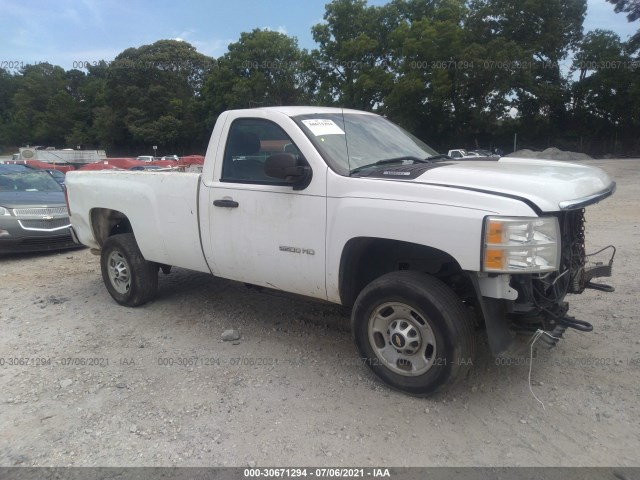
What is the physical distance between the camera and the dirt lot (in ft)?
9.81

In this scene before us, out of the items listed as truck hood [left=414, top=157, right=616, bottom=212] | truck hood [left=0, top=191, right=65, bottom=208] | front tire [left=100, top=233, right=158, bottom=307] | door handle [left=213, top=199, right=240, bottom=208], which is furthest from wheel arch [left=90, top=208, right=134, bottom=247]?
truck hood [left=414, top=157, right=616, bottom=212]

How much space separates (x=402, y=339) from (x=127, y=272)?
3.37 metres

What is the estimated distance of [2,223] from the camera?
817 centimetres

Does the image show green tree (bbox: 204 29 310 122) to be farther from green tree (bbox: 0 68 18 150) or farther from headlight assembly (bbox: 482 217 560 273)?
green tree (bbox: 0 68 18 150)

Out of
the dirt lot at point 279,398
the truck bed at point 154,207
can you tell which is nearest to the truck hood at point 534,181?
the dirt lot at point 279,398

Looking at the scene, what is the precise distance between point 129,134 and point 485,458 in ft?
211

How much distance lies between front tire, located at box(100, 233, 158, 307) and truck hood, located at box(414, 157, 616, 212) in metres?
3.34

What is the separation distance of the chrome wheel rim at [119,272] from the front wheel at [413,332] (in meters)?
3.03

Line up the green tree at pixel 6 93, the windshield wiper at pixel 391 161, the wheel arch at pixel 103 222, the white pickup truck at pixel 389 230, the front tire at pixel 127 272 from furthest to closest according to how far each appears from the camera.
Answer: the green tree at pixel 6 93 < the wheel arch at pixel 103 222 < the front tire at pixel 127 272 < the windshield wiper at pixel 391 161 < the white pickup truck at pixel 389 230

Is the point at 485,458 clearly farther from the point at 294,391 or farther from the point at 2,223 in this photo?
the point at 2,223

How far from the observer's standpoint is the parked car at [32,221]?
26.9 ft

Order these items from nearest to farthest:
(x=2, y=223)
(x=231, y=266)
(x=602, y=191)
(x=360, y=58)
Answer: (x=602, y=191) < (x=231, y=266) < (x=2, y=223) < (x=360, y=58)

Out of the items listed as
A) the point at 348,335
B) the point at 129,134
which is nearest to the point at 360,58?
the point at 129,134

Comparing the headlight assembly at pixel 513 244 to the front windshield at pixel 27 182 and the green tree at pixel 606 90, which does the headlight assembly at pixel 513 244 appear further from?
the green tree at pixel 606 90
